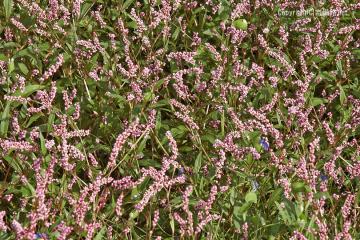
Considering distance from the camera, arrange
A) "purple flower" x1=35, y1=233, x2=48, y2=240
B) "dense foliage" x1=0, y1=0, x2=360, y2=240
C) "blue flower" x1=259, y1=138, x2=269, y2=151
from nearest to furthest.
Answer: "purple flower" x1=35, y1=233, x2=48, y2=240 → "dense foliage" x1=0, y1=0, x2=360, y2=240 → "blue flower" x1=259, y1=138, x2=269, y2=151

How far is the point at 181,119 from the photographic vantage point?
3635mm

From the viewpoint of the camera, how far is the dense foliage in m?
3.02

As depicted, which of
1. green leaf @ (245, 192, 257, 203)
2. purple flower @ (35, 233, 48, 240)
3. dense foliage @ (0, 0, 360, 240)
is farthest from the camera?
green leaf @ (245, 192, 257, 203)

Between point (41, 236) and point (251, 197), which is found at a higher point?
point (251, 197)

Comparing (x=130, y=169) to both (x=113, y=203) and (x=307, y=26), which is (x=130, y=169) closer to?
(x=113, y=203)

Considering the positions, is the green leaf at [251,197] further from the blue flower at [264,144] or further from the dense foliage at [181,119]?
the blue flower at [264,144]

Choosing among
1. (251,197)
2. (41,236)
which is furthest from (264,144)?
(41,236)

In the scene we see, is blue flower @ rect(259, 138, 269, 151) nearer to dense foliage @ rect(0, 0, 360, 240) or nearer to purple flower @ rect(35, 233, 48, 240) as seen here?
dense foliage @ rect(0, 0, 360, 240)

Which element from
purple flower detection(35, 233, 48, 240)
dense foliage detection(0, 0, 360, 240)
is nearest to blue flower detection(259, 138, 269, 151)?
dense foliage detection(0, 0, 360, 240)

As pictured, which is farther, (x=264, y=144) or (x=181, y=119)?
(x=181, y=119)

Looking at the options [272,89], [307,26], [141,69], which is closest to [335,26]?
[307,26]

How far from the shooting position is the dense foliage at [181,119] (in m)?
3.02

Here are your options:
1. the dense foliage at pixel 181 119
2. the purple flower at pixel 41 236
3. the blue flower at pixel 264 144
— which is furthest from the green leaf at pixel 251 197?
the purple flower at pixel 41 236

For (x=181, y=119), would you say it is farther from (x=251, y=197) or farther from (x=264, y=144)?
(x=251, y=197)
